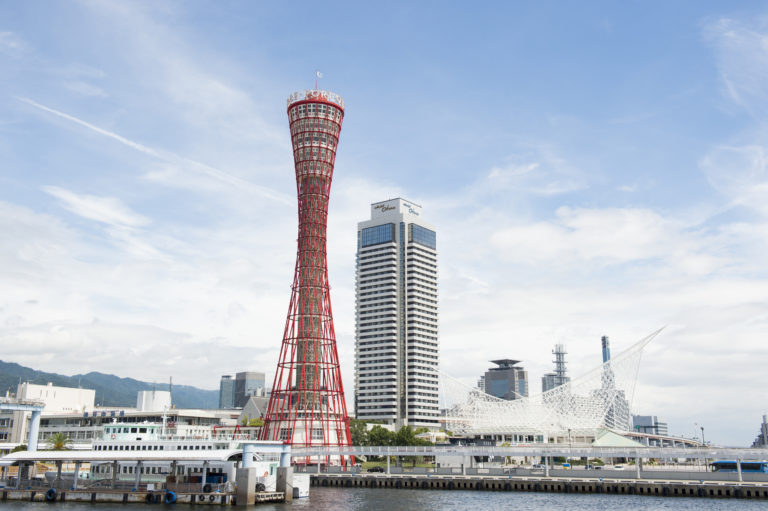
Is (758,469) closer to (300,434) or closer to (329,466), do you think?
(329,466)

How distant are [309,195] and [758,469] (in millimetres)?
60036

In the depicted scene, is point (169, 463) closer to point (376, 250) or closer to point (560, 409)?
point (560, 409)

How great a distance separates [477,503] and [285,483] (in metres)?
16.3

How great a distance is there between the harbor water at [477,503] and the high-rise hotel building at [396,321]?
115527 millimetres

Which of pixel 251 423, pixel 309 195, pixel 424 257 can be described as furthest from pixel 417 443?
pixel 424 257

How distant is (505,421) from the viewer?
399ft

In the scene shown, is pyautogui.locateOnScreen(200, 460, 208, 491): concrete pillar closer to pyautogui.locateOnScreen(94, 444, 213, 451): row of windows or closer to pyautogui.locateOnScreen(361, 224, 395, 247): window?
pyautogui.locateOnScreen(94, 444, 213, 451): row of windows

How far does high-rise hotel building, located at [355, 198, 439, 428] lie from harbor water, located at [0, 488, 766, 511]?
11553 cm

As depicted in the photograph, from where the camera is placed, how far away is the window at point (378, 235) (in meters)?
187

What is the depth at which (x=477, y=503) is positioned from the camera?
56906mm

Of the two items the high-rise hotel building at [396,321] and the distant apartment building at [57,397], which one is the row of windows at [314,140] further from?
the high-rise hotel building at [396,321]

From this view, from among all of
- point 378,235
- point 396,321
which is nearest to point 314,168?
point 378,235

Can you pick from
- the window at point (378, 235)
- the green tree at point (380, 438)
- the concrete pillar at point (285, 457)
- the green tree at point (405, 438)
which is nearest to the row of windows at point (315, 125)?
the concrete pillar at point (285, 457)

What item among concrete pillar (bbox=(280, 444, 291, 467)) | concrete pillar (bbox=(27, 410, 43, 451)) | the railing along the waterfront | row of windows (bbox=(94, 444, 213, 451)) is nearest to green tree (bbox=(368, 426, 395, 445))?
the railing along the waterfront
